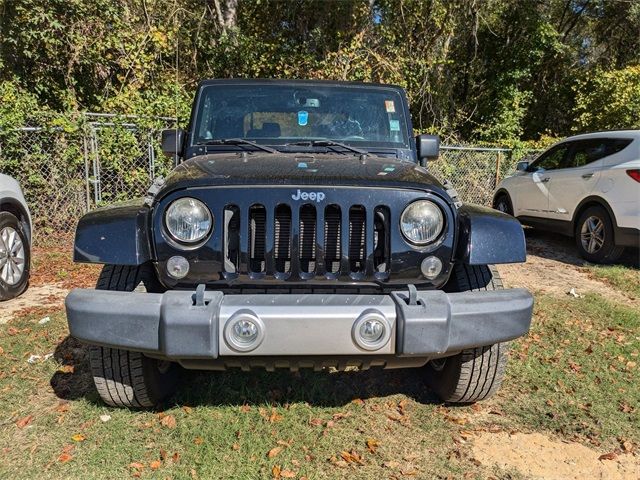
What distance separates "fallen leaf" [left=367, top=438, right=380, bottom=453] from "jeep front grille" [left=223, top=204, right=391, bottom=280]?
0.96 meters

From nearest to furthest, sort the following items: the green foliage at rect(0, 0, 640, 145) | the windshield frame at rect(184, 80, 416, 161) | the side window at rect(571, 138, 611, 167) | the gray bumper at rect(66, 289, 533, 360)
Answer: the gray bumper at rect(66, 289, 533, 360) → the windshield frame at rect(184, 80, 416, 161) → the side window at rect(571, 138, 611, 167) → the green foliage at rect(0, 0, 640, 145)

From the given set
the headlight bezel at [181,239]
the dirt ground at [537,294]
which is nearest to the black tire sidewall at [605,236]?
the dirt ground at [537,294]

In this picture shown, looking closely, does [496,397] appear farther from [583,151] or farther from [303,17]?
[303,17]

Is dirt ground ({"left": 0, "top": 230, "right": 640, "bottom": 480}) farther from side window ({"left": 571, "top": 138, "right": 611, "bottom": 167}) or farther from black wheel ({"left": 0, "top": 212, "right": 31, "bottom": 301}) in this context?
side window ({"left": 571, "top": 138, "right": 611, "bottom": 167})

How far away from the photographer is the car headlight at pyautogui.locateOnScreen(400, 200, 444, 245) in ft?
8.34

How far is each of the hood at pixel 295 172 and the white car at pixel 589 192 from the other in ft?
14.4

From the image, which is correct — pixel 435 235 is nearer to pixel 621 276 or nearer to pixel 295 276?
pixel 295 276

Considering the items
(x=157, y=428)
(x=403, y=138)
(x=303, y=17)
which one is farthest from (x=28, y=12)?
(x=157, y=428)

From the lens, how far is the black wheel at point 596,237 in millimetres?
6562

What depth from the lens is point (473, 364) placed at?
2926mm

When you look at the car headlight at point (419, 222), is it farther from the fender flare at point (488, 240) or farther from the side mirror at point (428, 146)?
the side mirror at point (428, 146)

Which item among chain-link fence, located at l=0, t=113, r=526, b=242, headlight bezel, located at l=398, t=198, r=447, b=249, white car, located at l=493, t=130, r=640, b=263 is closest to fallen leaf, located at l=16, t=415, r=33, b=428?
headlight bezel, located at l=398, t=198, r=447, b=249

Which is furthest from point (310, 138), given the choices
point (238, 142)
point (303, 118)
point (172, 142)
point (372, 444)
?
point (372, 444)

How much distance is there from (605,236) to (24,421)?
6.51 m
